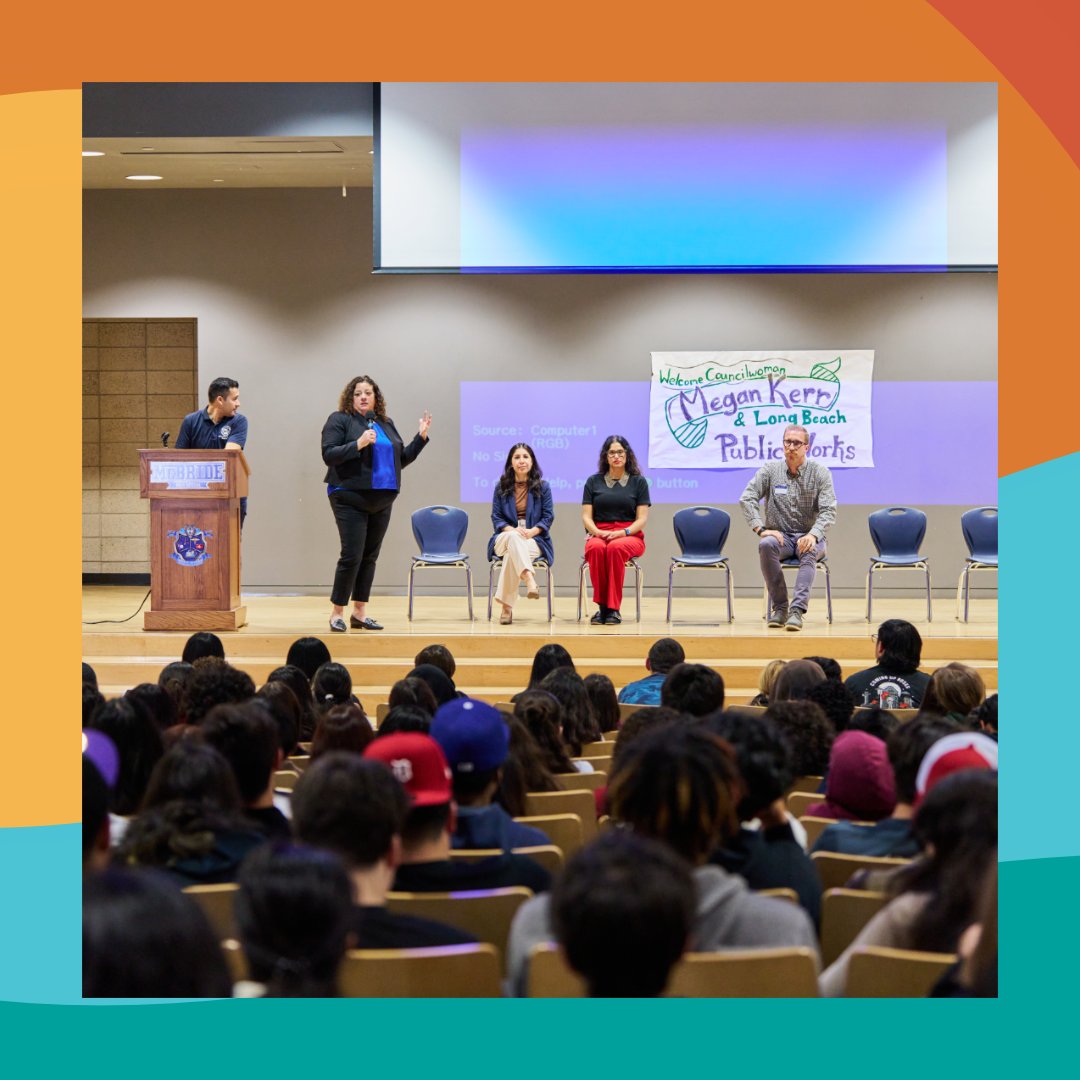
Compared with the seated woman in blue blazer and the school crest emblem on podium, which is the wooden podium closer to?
the school crest emblem on podium

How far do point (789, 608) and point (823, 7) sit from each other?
586 centimetres

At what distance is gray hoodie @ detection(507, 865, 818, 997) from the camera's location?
215 centimetres

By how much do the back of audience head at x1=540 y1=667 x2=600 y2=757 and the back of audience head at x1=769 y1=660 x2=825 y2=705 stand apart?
674mm

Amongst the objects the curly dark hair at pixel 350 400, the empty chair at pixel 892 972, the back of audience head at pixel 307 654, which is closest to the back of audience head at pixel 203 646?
the back of audience head at pixel 307 654

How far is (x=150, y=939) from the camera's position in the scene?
158cm

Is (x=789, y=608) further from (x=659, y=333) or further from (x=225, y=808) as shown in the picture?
(x=225, y=808)

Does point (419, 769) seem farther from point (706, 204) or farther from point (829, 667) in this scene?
point (706, 204)

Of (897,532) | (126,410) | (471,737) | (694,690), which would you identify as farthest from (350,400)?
(471,737)

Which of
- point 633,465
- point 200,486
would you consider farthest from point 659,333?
point 200,486

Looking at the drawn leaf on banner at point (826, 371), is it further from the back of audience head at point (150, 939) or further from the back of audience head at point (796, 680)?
the back of audience head at point (150, 939)

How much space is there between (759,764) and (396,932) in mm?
824

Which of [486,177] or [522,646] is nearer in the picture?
[522,646]
